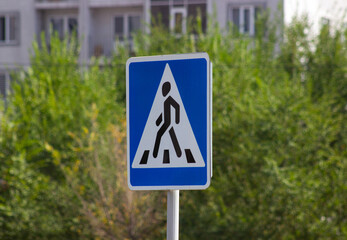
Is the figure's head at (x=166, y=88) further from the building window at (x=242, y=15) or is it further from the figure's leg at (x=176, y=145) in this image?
the building window at (x=242, y=15)

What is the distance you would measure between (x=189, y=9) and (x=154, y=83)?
1883 centimetres

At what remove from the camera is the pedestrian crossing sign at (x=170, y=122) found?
3000mm

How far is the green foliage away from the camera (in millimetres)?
9383

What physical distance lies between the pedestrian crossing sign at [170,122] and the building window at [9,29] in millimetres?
22418

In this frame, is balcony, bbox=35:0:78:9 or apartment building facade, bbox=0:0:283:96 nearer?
apartment building facade, bbox=0:0:283:96

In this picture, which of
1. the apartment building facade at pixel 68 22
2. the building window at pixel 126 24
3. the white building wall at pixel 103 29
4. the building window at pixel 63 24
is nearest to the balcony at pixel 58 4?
the apartment building facade at pixel 68 22

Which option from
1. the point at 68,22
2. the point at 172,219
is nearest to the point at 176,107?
the point at 172,219

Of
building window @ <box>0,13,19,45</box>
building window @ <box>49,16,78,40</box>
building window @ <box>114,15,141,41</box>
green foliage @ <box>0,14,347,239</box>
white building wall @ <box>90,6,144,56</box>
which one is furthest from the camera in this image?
building window @ <box>49,16,78,40</box>

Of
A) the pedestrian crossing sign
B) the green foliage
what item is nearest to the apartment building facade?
the green foliage

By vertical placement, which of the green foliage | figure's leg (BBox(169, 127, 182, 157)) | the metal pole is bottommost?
the green foliage

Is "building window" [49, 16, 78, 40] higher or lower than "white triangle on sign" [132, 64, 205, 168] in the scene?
higher

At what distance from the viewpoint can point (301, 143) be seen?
9711mm

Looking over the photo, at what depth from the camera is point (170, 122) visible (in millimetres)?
3049

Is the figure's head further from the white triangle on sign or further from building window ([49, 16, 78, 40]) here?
building window ([49, 16, 78, 40])
